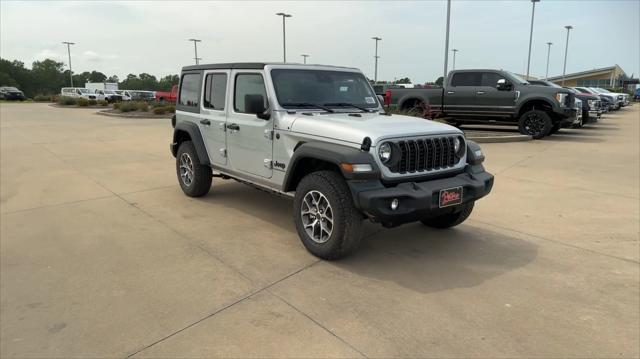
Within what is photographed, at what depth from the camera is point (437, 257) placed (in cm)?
439

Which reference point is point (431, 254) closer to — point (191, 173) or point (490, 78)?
point (191, 173)

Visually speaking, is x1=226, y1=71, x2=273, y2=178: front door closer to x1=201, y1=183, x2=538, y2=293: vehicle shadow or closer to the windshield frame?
the windshield frame

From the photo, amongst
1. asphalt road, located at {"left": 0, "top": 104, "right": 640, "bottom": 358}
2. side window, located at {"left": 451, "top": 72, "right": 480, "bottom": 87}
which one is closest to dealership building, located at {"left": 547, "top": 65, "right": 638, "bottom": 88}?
side window, located at {"left": 451, "top": 72, "right": 480, "bottom": 87}

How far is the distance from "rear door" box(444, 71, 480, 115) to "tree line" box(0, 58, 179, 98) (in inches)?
3402

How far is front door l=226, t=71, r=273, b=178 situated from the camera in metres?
4.91

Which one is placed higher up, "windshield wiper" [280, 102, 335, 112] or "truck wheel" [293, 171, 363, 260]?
"windshield wiper" [280, 102, 335, 112]

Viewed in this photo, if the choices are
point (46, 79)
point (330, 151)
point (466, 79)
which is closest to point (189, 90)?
point (330, 151)

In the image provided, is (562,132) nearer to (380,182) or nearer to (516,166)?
(516,166)

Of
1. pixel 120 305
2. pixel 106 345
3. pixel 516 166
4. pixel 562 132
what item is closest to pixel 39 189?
pixel 120 305

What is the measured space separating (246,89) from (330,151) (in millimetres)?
1759

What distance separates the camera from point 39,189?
6.83 m

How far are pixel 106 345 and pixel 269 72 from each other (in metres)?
3.10

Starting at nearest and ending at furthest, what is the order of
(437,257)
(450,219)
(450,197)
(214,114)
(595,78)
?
(450,197), (437,257), (450,219), (214,114), (595,78)

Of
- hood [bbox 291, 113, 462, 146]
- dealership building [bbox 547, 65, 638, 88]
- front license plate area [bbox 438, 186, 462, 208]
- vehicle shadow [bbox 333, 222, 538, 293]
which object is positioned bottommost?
vehicle shadow [bbox 333, 222, 538, 293]
